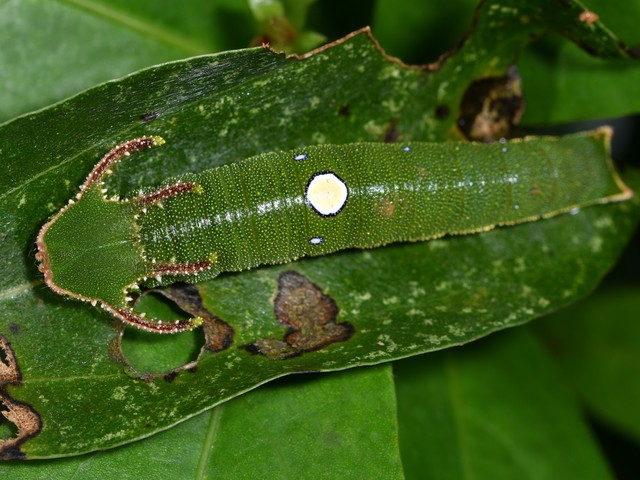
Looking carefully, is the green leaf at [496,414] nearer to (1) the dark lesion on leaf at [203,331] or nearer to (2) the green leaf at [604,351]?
(2) the green leaf at [604,351]

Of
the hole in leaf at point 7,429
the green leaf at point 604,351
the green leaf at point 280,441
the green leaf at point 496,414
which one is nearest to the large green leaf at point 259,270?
the hole in leaf at point 7,429

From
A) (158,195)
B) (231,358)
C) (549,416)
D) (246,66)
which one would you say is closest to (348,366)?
(231,358)

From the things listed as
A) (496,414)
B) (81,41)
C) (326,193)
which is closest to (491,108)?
(326,193)

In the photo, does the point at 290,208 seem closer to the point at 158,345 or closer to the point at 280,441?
the point at 158,345

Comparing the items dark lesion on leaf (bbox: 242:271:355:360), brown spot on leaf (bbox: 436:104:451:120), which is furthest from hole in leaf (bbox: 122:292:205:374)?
brown spot on leaf (bbox: 436:104:451:120)

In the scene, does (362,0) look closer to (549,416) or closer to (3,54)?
(3,54)

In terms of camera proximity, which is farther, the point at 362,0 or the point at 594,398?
the point at 594,398
